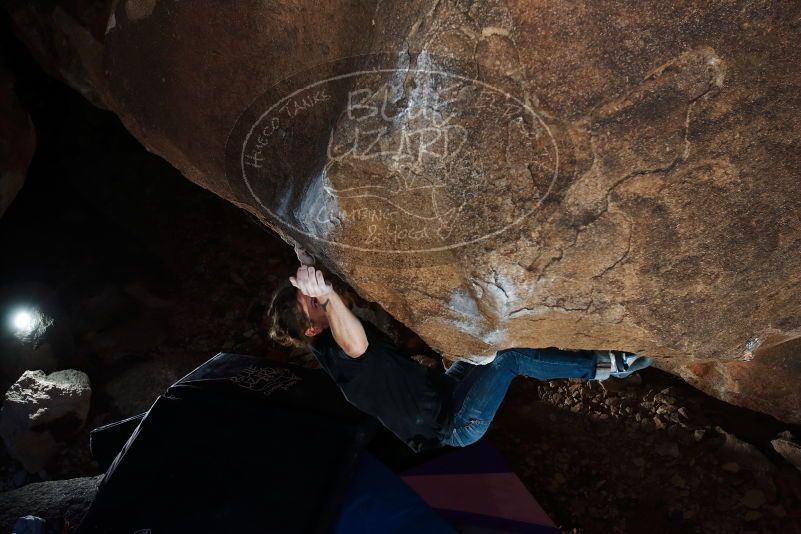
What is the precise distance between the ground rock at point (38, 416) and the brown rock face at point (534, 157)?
6.38ft

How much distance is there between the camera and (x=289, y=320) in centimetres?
178

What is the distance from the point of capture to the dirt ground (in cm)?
227

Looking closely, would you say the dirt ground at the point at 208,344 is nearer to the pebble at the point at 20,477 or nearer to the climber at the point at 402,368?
the pebble at the point at 20,477

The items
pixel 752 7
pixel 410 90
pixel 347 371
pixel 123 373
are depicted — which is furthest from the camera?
pixel 123 373

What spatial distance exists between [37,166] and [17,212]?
0.32m

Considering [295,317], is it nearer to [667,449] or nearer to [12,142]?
[667,449]

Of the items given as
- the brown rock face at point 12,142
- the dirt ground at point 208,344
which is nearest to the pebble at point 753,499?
the dirt ground at point 208,344

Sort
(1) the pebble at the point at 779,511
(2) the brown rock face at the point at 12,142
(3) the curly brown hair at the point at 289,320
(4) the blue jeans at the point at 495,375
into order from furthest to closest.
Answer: (2) the brown rock face at the point at 12,142
(1) the pebble at the point at 779,511
(4) the blue jeans at the point at 495,375
(3) the curly brown hair at the point at 289,320

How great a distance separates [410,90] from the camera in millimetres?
1288

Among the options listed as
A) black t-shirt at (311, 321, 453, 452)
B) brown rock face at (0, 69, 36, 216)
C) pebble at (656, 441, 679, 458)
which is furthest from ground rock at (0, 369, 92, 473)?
pebble at (656, 441, 679, 458)

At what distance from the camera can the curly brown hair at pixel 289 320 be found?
176 cm

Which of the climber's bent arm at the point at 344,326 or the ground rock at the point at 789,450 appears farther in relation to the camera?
the ground rock at the point at 789,450

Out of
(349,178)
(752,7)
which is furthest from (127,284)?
(752,7)

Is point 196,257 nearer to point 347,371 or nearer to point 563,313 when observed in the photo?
point 347,371
